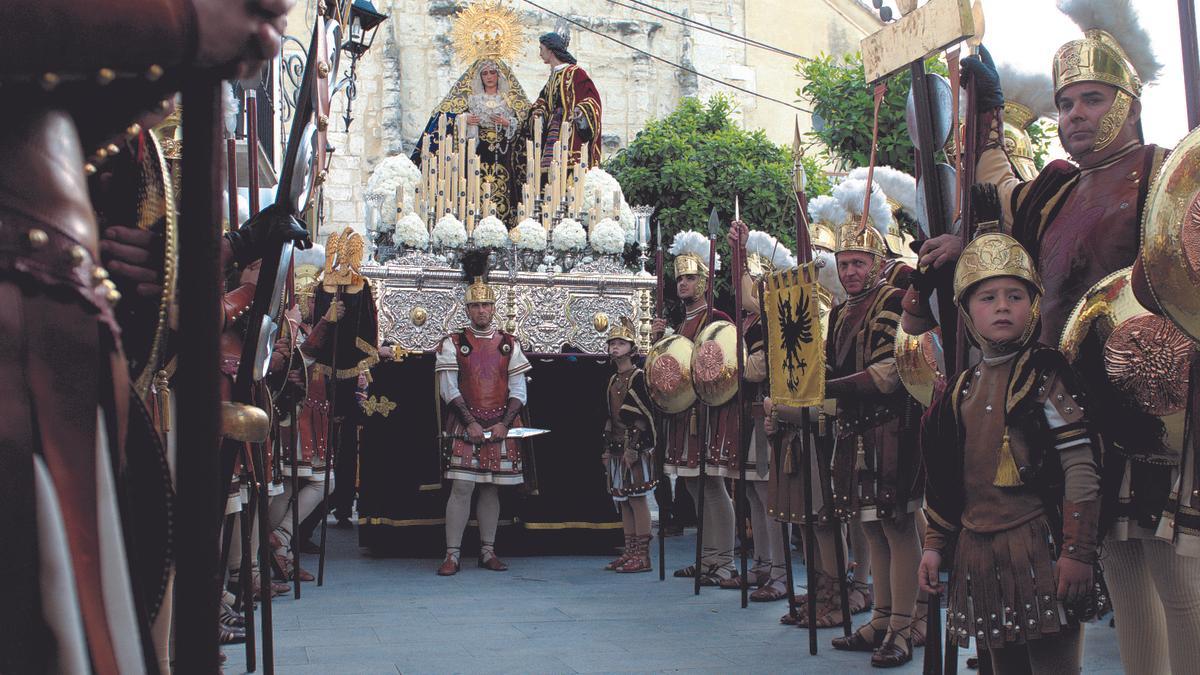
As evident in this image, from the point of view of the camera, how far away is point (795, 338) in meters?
6.21

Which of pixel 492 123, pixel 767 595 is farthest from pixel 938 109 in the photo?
pixel 492 123

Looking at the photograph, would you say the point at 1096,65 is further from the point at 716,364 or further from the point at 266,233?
the point at 716,364

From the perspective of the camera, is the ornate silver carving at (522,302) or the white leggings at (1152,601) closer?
the white leggings at (1152,601)

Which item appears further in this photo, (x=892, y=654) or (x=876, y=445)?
(x=876, y=445)

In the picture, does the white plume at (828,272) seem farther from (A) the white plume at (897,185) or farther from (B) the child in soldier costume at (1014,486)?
(B) the child in soldier costume at (1014,486)

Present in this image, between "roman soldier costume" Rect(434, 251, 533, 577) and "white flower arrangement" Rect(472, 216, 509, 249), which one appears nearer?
"roman soldier costume" Rect(434, 251, 533, 577)

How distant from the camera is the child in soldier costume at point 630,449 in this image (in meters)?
9.22

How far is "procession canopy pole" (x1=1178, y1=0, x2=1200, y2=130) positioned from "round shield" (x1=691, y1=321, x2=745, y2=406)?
4.58 meters

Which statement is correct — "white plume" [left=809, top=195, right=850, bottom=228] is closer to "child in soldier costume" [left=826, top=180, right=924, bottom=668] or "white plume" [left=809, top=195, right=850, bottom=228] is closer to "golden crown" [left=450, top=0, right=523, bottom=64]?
"child in soldier costume" [left=826, top=180, right=924, bottom=668]

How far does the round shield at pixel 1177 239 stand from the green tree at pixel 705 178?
54.1ft

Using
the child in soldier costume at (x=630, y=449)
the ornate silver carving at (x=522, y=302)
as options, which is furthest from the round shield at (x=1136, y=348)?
the ornate silver carving at (x=522, y=302)

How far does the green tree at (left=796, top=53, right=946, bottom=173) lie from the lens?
672 inches

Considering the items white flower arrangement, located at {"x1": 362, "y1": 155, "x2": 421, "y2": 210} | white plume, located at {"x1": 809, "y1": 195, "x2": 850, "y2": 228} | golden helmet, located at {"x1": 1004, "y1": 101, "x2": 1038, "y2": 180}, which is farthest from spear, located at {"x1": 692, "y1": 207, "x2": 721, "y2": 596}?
white flower arrangement, located at {"x1": 362, "y1": 155, "x2": 421, "y2": 210}

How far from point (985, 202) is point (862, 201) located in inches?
113
